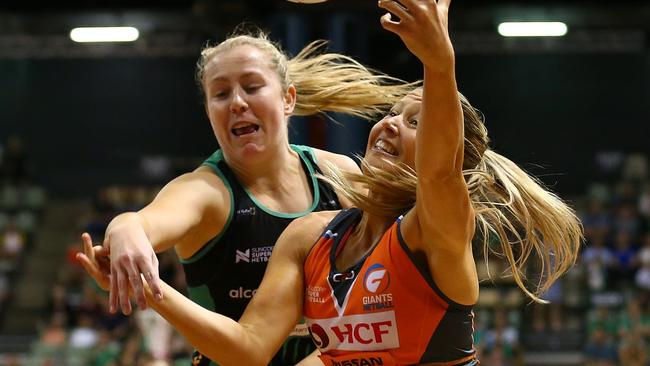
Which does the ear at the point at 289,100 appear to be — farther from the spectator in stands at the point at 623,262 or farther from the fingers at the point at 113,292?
the spectator in stands at the point at 623,262

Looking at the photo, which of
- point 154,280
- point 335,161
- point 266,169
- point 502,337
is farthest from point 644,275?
point 154,280

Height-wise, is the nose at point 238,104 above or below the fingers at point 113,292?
above

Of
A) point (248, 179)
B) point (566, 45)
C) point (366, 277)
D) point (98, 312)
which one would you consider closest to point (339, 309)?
point (366, 277)

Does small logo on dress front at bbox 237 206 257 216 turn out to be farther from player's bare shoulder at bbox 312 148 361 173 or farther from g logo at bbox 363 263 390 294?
g logo at bbox 363 263 390 294

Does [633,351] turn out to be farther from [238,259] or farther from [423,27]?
[423,27]

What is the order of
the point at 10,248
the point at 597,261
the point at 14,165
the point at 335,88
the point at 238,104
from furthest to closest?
the point at 14,165 → the point at 10,248 → the point at 597,261 → the point at 335,88 → the point at 238,104

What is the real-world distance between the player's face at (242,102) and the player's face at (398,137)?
884 mm

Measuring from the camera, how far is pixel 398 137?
2906 millimetres

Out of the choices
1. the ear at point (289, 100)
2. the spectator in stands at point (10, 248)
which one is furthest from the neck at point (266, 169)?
the spectator in stands at point (10, 248)

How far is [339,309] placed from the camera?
9.32 feet

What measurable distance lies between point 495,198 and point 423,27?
1.07 metres

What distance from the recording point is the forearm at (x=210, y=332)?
270 centimetres

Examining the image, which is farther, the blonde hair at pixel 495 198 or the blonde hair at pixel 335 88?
the blonde hair at pixel 335 88

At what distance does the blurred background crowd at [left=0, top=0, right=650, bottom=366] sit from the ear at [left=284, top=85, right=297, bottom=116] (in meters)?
7.17
